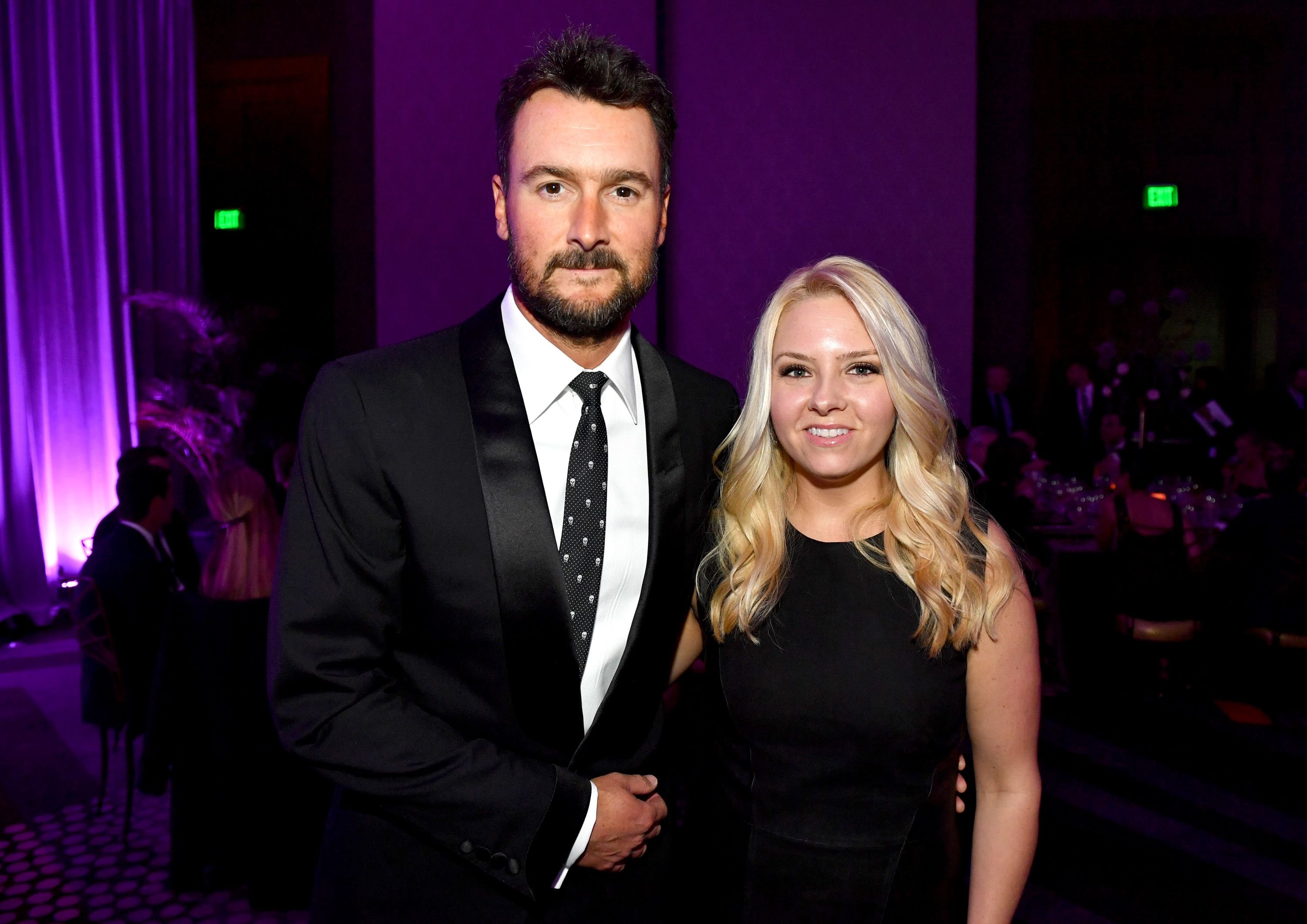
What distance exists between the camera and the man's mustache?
145 centimetres

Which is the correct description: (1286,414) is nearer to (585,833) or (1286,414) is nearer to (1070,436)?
(1070,436)

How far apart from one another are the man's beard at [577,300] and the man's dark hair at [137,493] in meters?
3.12

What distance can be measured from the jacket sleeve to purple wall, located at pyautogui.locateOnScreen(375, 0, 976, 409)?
4.73 m

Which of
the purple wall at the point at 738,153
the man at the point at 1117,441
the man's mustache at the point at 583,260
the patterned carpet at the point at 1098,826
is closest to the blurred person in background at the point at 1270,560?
the patterned carpet at the point at 1098,826

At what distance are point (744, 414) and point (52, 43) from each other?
306 inches

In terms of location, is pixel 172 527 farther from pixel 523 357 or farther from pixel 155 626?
pixel 523 357

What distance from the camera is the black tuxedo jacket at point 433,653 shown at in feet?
4.44

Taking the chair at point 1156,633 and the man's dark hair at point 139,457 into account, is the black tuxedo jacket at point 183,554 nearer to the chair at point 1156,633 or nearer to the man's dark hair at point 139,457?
the man's dark hair at point 139,457

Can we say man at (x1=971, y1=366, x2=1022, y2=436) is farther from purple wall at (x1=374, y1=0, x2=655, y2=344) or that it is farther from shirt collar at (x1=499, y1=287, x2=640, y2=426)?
shirt collar at (x1=499, y1=287, x2=640, y2=426)

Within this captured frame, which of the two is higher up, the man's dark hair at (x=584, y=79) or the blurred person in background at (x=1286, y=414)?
the man's dark hair at (x=584, y=79)

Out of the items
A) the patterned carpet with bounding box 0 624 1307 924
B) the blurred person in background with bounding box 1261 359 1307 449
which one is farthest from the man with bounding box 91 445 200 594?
the blurred person in background with bounding box 1261 359 1307 449

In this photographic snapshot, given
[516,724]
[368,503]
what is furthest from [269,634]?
[516,724]

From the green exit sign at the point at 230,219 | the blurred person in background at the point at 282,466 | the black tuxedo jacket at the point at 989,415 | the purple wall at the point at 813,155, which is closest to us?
the blurred person in background at the point at 282,466

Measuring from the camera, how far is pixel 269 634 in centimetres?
138
